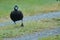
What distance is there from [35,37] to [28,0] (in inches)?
900

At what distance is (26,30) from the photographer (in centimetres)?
1606

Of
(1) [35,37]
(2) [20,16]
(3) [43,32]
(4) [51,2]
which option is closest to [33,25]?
(2) [20,16]

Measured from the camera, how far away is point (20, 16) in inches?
696

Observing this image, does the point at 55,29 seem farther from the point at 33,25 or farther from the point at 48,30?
the point at 33,25

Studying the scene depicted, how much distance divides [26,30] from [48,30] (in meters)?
1.22

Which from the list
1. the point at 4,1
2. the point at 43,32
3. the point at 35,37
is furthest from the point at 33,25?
the point at 4,1

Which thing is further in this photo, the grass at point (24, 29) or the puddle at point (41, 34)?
the grass at point (24, 29)

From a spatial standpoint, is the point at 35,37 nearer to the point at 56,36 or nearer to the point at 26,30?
the point at 56,36

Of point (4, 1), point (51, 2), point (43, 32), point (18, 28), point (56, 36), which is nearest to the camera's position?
point (56, 36)

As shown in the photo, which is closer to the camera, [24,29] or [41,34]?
[41,34]

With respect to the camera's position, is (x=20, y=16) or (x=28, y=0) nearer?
(x=20, y=16)

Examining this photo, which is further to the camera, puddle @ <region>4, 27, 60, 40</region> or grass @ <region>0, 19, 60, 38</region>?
grass @ <region>0, 19, 60, 38</region>

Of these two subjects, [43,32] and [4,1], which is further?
[4,1]

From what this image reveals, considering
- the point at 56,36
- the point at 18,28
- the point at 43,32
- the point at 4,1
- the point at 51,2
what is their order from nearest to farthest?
1. the point at 56,36
2. the point at 43,32
3. the point at 18,28
4. the point at 51,2
5. the point at 4,1
